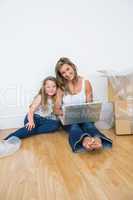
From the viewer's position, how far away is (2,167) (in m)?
1.53

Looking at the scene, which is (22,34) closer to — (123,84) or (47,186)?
(123,84)

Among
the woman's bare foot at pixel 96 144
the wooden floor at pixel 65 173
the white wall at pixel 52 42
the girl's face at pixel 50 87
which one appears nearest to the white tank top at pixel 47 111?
the girl's face at pixel 50 87

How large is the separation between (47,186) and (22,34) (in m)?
1.58

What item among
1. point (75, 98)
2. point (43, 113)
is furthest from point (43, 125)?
point (75, 98)

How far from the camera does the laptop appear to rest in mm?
1907

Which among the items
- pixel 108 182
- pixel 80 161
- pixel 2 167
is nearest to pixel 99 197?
pixel 108 182

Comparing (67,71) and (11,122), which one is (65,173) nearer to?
(67,71)

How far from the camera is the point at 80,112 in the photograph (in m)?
1.96

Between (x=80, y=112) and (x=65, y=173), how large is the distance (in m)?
0.66

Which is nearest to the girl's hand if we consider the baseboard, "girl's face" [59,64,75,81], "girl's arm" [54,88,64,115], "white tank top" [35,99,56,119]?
"white tank top" [35,99,56,119]

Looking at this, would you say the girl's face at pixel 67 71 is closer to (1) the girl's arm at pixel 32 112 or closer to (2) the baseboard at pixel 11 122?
(1) the girl's arm at pixel 32 112

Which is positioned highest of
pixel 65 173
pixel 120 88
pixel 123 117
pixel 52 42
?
pixel 52 42

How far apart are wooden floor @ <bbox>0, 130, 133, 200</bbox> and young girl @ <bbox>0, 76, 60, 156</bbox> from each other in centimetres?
24

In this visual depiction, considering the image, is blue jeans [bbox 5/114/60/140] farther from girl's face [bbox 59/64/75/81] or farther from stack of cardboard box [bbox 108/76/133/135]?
stack of cardboard box [bbox 108/76/133/135]
